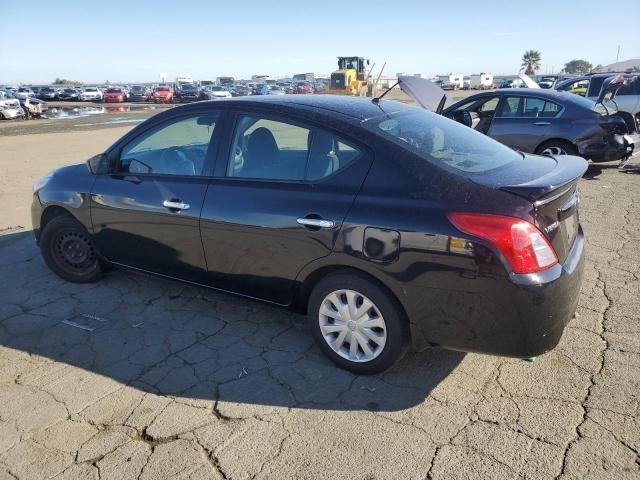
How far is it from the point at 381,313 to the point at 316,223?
65 centimetres

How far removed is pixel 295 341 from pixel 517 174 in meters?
1.83

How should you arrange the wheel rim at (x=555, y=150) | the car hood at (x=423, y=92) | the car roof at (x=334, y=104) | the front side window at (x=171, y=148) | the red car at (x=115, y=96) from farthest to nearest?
the red car at (x=115, y=96)
the wheel rim at (x=555, y=150)
the car hood at (x=423, y=92)
the front side window at (x=171, y=148)
the car roof at (x=334, y=104)

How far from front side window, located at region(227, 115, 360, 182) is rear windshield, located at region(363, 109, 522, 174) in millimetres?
265

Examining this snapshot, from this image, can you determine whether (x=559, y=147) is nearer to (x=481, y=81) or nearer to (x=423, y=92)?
(x=423, y=92)

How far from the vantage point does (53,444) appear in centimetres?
260

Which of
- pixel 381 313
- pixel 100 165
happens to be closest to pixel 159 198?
pixel 100 165

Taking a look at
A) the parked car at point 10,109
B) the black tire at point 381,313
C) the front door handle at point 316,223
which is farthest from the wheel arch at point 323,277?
the parked car at point 10,109

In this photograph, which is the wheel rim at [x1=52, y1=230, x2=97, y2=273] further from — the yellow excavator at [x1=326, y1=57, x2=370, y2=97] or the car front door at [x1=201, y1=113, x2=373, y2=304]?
the yellow excavator at [x1=326, y1=57, x2=370, y2=97]

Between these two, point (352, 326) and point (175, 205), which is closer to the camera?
point (352, 326)

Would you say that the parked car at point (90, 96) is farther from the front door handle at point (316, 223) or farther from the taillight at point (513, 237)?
the taillight at point (513, 237)

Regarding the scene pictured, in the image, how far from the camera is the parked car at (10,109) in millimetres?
27859

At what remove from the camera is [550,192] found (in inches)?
103

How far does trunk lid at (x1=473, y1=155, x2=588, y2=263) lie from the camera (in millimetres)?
2584

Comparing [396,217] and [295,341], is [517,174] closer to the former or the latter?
[396,217]
